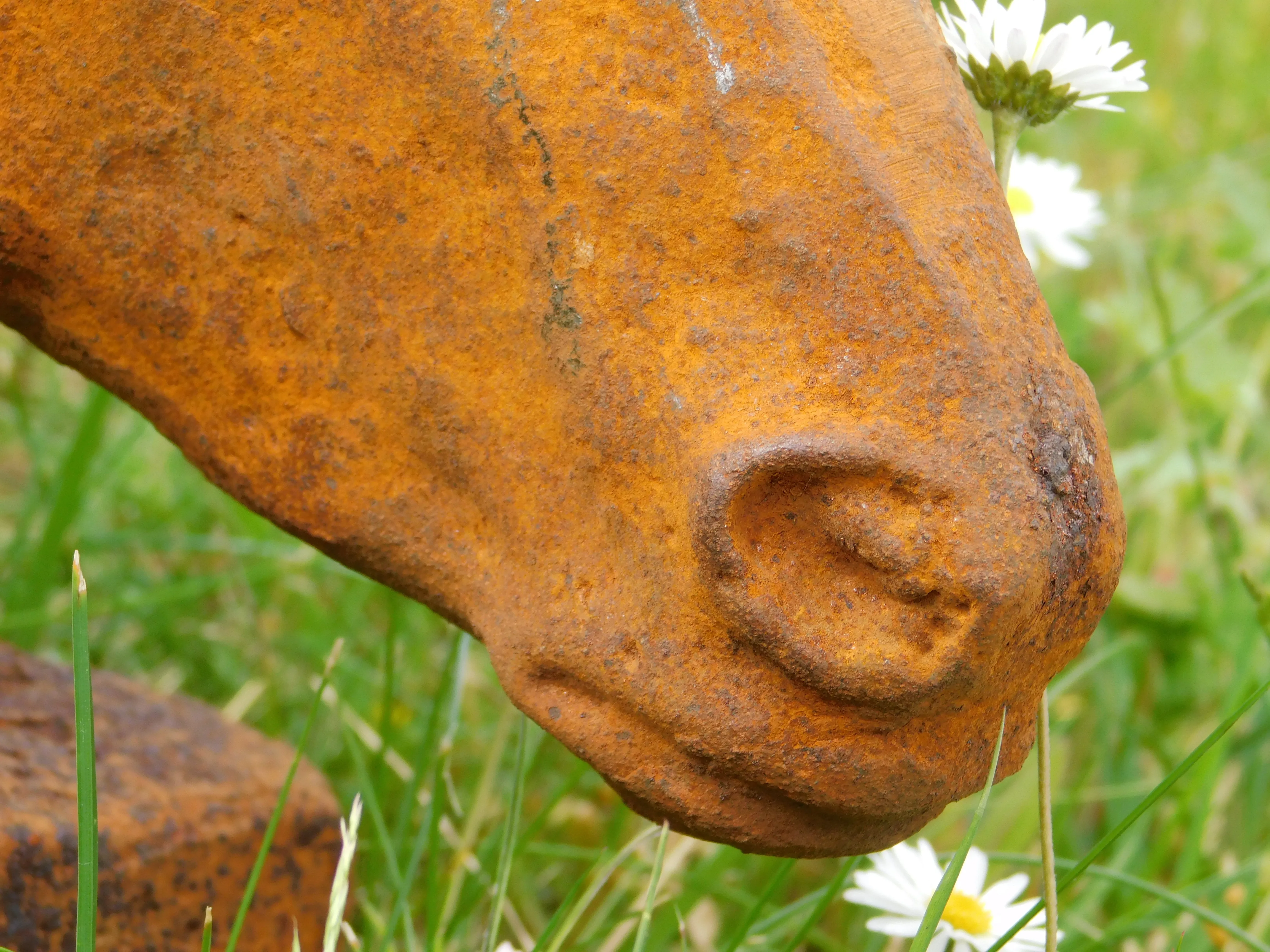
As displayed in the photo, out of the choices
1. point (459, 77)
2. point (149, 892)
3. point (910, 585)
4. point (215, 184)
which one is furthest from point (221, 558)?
point (910, 585)

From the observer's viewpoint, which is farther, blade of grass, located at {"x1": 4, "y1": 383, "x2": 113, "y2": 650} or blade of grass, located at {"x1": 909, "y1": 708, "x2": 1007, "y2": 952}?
blade of grass, located at {"x1": 4, "y1": 383, "x2": 113, "y2": 650}

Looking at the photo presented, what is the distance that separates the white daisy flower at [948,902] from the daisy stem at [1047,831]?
0.09 meters

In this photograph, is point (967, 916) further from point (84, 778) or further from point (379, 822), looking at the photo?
point (84, 778)

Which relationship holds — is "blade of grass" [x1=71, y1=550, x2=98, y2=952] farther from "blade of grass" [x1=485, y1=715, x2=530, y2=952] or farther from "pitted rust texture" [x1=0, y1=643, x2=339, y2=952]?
"blade of grass" [x1=485, y1=715, x2=530, y2=952]

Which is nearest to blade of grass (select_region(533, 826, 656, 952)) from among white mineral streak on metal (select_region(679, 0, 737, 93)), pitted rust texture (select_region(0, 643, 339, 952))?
pitted rust texture (select_region(0, 643, 339, 952))

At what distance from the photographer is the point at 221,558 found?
2271mm

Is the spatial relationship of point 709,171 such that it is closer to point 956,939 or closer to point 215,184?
point 215,184

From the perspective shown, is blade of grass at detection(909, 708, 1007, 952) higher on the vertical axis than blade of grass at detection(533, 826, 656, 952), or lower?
higher

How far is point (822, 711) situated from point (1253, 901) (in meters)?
1.02

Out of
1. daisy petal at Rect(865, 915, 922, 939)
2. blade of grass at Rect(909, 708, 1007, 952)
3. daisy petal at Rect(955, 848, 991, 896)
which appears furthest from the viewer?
daisy petal at Rect(955, 848, 991, 896)

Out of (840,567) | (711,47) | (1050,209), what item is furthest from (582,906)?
(1050,209)

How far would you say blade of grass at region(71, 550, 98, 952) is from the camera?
936 millimetres

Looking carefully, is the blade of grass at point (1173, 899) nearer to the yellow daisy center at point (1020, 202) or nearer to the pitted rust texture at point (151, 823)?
the pitted rust texture at point (151, 823)

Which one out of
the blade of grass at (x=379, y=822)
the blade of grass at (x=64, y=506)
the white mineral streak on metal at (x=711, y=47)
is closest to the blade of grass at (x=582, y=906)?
the blade of grass at (x=379, y=822)
